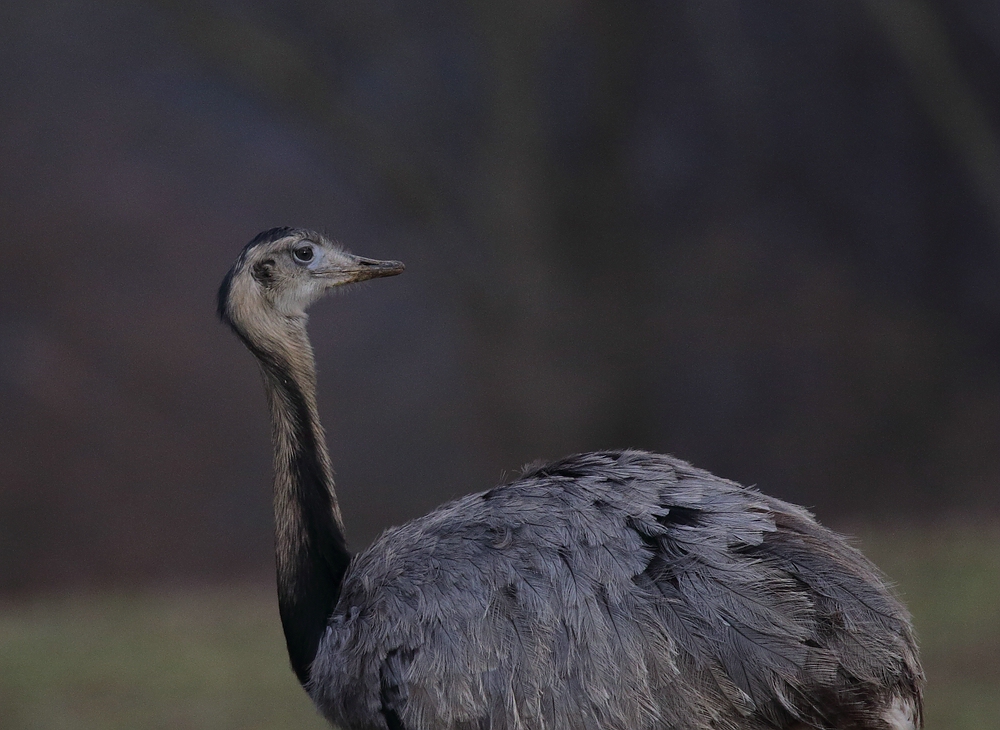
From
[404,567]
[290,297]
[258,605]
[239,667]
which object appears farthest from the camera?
[258,605]

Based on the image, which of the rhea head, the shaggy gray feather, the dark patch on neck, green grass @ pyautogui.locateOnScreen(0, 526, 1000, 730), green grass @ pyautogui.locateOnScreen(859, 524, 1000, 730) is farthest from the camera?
green grass @ pyautogui.locateOnScreen(0, 526, 1000, 730)

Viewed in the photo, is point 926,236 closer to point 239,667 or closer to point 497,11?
point 497,11

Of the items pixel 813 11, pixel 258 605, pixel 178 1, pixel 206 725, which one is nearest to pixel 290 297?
pixel 206 725

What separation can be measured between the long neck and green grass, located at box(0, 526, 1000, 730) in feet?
6.48

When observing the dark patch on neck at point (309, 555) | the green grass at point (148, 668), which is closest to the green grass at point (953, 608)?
the dark patch on neck at point (309, 555)

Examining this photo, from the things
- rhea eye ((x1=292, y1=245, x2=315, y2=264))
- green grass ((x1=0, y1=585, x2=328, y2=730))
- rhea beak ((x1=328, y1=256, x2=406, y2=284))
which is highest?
rhea eye ((x1=292, y1=245, x2=315, y2=264))

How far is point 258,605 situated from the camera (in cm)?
685

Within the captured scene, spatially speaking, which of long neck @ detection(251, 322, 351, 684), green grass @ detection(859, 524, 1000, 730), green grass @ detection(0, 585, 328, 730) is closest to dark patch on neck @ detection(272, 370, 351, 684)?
long neck @ detection(251, 322, 351, 684)

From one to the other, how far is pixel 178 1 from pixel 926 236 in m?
5.44

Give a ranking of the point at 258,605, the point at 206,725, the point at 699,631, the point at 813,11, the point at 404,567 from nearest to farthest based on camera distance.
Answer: the point at 699,631
the point at 404,567
the point at 206,725
the point at 258,605
the point at 813,11

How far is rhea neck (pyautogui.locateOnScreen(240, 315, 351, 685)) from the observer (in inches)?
126

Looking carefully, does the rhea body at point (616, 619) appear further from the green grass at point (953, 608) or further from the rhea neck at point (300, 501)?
the green grass at point (953, 608)

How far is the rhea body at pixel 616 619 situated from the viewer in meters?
2.60

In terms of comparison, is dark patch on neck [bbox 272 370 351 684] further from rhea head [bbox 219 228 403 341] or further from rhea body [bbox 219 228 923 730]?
rhea head [bbox 219 228 403 341]
